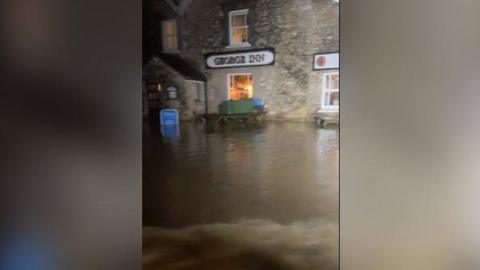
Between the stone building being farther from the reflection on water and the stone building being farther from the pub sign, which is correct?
the reflection on water

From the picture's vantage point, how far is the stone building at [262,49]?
4.90 ft

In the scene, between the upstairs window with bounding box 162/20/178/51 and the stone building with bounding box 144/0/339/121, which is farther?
the upstairs window with bounding box 162/20/178/51

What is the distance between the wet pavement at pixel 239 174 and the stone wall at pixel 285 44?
87 mm

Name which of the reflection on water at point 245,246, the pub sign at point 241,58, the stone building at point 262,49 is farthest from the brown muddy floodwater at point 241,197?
the pub sign at point 241,58

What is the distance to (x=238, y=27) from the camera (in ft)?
5.20

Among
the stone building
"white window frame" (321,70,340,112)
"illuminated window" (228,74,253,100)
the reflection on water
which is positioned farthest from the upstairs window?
the reflection on water

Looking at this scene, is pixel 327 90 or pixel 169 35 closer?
pixel 327 90

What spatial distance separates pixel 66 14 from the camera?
177 centimetres

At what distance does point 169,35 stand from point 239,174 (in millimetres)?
578

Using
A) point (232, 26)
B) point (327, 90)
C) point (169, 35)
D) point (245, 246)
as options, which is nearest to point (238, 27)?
point (232, 26)

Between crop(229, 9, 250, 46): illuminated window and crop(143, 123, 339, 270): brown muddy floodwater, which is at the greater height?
crop(229, 9, 250, 46): illuminated window

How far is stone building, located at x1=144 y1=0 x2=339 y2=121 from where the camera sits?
1493 mm

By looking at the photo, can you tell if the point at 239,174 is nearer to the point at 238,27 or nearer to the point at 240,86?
the point at 240,86

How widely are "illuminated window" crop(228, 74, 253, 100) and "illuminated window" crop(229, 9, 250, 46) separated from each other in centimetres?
12
